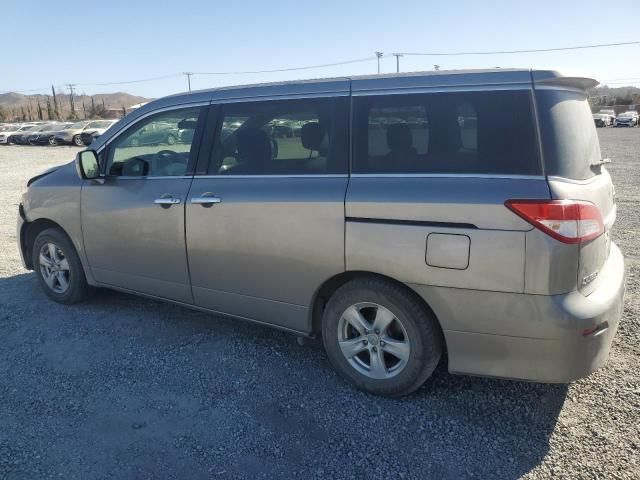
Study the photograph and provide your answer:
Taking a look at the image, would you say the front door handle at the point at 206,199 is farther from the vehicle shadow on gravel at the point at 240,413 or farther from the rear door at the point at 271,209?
the vehicle shadow on gravel at the point at 240,413

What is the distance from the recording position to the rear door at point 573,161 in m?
2.74

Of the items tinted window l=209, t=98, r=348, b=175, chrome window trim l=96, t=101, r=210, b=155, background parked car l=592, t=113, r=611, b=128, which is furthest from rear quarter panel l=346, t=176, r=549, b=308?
background parked car l=592, t=113, r=611, b=128

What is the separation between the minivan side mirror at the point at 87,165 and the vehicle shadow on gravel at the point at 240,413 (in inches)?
51.8

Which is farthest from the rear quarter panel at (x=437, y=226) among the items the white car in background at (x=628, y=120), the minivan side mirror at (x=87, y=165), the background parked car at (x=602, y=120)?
the white car in background at (x=628, y=120)

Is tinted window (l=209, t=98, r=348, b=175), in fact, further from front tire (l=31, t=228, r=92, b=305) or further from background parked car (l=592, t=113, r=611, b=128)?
background parked car (l=592, t=113, r=611, b=128)

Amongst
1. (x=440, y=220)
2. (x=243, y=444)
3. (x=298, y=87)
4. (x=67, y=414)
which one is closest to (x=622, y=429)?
(x=440, y=220)

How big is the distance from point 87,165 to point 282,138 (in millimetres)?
1843

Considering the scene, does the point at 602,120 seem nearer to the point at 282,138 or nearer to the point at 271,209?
the point at 282,138

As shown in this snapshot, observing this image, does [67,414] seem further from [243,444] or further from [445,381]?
[445,381]

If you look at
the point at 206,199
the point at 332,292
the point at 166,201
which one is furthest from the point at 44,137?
the point at 332,292

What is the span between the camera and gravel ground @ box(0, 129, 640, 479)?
2723 millimetres

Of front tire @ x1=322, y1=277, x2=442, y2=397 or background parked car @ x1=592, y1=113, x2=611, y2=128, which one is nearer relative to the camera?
front tire @ x1=322, y1=277, x2=442, y2=397

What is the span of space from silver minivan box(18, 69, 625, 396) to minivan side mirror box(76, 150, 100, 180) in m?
0.04

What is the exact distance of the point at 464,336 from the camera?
117 inches
